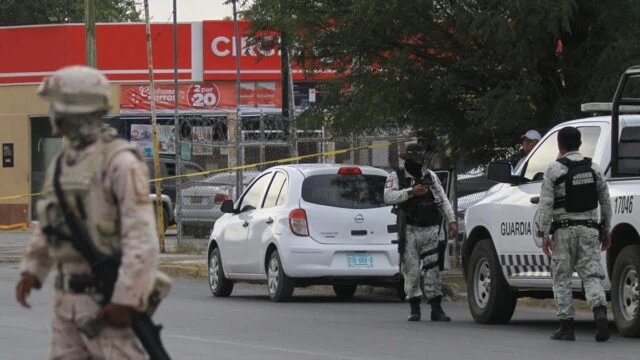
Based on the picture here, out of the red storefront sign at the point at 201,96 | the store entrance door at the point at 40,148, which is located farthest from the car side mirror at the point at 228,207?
the red storefront sign at the point at 201,96

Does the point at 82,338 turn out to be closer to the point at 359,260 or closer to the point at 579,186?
the point at 579,186

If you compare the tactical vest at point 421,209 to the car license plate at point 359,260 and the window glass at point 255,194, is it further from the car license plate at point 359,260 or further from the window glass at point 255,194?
the window glass at point 255,194

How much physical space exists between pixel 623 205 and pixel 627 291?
75 centimetres

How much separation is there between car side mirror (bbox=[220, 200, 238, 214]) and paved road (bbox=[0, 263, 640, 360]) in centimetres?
111

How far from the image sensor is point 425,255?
52.1ft

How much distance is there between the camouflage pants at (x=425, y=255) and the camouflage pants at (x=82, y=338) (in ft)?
31.3

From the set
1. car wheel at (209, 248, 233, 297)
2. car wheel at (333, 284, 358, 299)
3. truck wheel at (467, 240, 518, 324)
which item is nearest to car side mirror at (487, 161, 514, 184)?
truck wheel at (467, 240, 518, 324)

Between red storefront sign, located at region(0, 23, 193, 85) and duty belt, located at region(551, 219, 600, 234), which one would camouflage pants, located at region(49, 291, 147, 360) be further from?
red storefront sign, located at region(0, 23, 193, 85)

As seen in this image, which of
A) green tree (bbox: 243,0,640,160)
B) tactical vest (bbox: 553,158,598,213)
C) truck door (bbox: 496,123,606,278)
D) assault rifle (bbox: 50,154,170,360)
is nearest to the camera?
assault rifle (bbox: 50,154,170,360)

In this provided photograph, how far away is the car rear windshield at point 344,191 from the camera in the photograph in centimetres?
1805

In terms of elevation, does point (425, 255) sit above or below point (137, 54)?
below

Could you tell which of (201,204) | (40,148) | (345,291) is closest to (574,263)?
(345,291)

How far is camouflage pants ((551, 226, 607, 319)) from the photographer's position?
13086mm

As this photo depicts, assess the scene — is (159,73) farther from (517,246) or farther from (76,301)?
(76,301)
